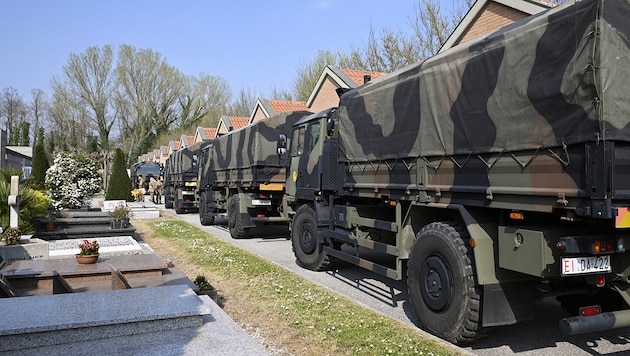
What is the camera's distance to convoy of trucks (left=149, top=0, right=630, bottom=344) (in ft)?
11.9

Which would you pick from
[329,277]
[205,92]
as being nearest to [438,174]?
[329,277]

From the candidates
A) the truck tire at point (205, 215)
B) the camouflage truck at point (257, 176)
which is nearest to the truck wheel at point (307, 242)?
the camouflage truck at point (257, 176)

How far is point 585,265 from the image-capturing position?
3.92 metres

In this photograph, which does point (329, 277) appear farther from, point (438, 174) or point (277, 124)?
point (277, 124)

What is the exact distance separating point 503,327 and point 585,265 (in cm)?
197

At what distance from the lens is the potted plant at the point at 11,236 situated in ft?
29.2

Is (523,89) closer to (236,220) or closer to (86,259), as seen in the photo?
(86,259)

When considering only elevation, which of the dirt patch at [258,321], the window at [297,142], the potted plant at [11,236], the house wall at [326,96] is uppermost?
the house wall at [326,96]

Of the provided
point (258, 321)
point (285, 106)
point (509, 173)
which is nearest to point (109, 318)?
point (258, 321)

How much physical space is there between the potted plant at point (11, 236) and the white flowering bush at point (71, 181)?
22.0 feet

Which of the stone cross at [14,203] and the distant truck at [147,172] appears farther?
the distant truck at [147,172]

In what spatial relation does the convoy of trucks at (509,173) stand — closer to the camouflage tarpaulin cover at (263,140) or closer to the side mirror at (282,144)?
the side mirror at (282,144)

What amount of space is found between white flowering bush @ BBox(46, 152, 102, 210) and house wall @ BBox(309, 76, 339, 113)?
31.2 ft

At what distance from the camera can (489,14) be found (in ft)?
42.2
